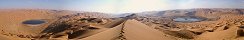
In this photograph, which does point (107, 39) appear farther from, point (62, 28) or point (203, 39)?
point (62, 28)

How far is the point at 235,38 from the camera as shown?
2325 cm

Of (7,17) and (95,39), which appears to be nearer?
(95,39)

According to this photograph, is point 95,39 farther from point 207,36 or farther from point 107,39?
point 207,36

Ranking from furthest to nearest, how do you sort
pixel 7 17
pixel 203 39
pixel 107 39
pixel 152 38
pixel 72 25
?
pixel 7 17, pixel 72 25, pixel 203 39, pixel 152 38, pixel 107 39

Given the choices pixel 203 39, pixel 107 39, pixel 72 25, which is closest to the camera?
pixel 107 39

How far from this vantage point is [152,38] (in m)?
22.2

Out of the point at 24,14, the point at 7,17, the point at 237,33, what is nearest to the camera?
the point at 237,33

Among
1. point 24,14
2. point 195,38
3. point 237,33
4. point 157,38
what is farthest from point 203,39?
point 24,14

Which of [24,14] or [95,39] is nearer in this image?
[95,39]

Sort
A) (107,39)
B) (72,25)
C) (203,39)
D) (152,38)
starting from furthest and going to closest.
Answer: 1. (72,25)
2. (203,39)
3. (152,38)
4. (107,39)

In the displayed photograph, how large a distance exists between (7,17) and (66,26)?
23.1 m

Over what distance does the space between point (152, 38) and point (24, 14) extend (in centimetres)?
4475

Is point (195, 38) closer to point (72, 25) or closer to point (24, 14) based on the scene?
point (72, 25)

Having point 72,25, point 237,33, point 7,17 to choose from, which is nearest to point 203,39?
point 237,33
